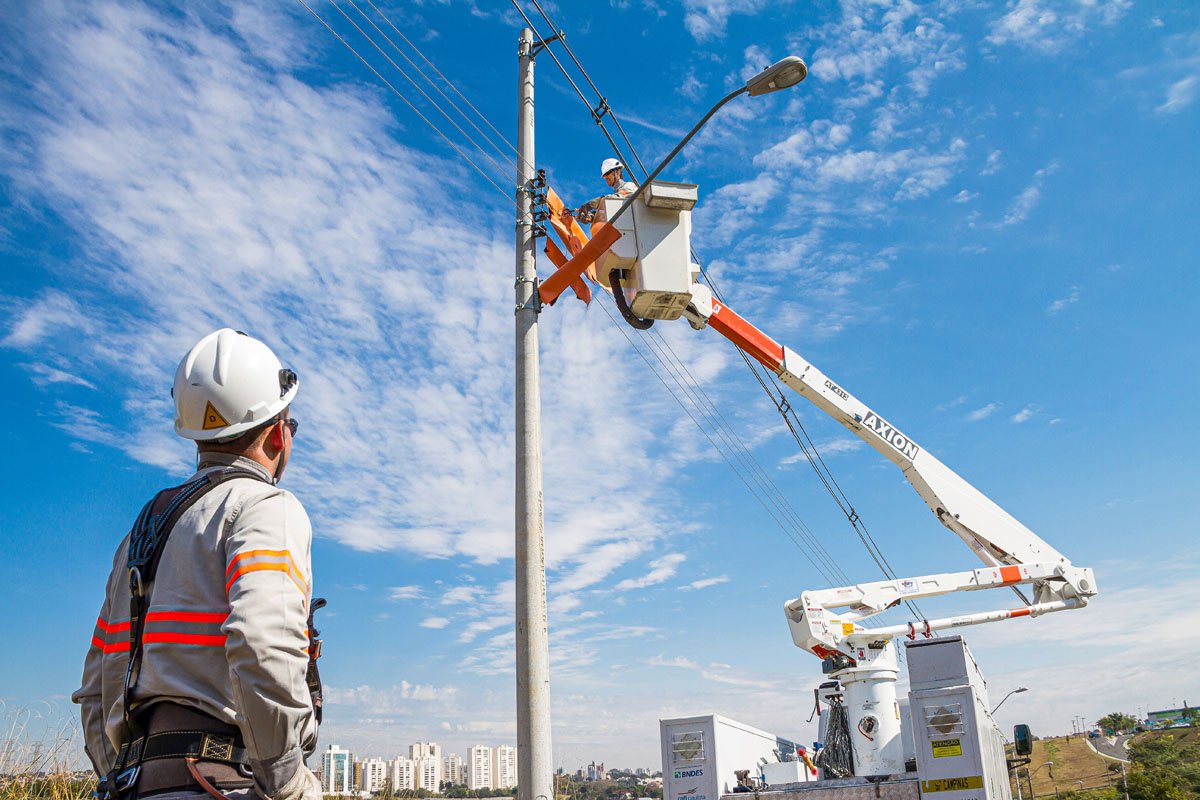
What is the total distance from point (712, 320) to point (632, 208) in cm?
374

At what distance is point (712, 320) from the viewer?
13.0 metres

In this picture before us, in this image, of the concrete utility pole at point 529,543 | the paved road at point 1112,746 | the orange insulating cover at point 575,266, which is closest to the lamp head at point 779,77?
the orange insulating cover at point 575,266

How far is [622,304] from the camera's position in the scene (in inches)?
400

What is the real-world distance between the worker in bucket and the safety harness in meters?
7.91

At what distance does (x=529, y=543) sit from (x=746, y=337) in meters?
6.75

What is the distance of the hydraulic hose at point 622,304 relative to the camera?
32.9 feet

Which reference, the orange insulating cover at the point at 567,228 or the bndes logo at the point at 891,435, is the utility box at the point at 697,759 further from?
the bndes logo at the point at 891,435

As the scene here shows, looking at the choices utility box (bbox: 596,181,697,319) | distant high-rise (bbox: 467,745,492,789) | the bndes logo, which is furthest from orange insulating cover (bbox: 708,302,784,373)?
distant high-rise (bbox: 467,745,492,789)

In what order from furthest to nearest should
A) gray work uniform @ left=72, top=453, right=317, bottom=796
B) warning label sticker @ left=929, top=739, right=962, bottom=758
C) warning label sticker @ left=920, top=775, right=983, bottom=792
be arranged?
warning label sticker @ left=929, top=739, right=962, bottom=758, warning label sticker @ left=920, top=775, right=983, bottom=792, gray work uniform @ left=72, top=453, right=317, bottom=796

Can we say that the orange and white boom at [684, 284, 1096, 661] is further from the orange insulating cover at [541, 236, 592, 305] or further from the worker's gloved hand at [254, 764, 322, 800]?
the worker's gloved hand at [254, 764, 322, 800]

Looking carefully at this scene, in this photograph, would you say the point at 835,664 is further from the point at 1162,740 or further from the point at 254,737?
the point at 1162,740

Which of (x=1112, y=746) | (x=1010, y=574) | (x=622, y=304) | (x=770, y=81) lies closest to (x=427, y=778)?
(x=622, y=304)

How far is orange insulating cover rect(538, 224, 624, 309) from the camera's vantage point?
903 cm

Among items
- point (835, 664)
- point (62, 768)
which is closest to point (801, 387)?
point (835, 664)
